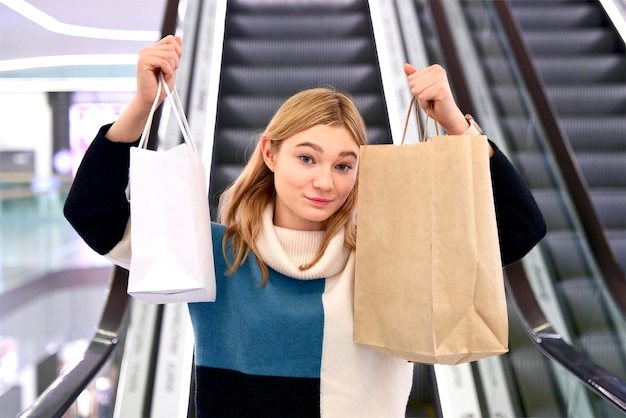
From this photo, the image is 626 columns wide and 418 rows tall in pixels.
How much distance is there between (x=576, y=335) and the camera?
3.33 meters

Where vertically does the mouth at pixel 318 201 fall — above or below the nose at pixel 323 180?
below

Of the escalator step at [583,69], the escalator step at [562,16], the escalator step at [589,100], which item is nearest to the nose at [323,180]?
the escalator step at [589,100]

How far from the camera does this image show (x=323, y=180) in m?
1.46

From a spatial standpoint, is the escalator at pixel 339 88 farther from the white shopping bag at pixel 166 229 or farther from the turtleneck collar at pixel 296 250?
the white shopping bag at pixel 166 229

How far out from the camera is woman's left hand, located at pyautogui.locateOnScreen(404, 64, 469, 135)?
146 centimetres

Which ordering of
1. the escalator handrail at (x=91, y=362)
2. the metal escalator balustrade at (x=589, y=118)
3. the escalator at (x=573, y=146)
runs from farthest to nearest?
the metal escalator balustrade at (x=589, y=118)
the escalator at (x=573, y=146)
the escalator handrail at (x=91, y=362)

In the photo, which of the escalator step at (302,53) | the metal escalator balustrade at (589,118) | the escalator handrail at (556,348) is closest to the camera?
the escalator handrail at (556,348)

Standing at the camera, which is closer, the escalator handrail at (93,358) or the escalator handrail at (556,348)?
the escalator handrail at (93,358)

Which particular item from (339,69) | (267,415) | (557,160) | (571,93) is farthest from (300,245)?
(571,93)

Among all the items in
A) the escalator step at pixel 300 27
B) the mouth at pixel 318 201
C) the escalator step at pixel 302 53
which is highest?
the escalator step at pixel 300 27

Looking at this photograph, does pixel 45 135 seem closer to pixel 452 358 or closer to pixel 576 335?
pixel 576 335

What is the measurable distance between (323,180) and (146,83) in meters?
0.42

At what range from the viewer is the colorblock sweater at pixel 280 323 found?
4.79 feet

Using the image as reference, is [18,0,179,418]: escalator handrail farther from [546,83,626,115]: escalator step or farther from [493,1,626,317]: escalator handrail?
[546,83,626,115]: escalator step
